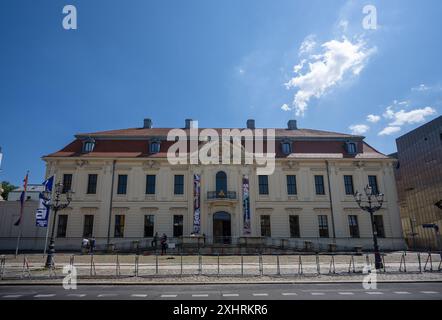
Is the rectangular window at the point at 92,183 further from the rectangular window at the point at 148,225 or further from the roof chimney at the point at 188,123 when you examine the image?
the roof chimney at the point at 188,123

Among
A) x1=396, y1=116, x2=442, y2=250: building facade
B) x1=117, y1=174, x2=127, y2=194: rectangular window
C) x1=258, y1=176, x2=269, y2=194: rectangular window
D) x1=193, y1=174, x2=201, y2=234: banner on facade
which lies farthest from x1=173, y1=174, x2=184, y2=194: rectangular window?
x1=396, y1=116, x2=442, y2=250: building facade

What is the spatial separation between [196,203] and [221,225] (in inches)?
151

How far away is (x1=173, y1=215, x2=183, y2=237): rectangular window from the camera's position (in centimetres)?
3221

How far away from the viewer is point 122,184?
111 ft

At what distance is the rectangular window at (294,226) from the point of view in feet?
107

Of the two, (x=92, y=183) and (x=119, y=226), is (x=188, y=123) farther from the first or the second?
(x=119, y=226)

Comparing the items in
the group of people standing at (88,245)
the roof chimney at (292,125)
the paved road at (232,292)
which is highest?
the roof chimney at (292,125)

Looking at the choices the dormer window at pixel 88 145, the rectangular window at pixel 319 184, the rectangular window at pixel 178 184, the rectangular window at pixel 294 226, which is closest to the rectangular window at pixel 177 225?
the rectangular window at pixel 178 184

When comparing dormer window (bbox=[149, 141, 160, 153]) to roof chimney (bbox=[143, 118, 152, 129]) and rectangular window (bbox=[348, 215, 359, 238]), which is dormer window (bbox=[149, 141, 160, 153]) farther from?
rectangular window (bbox=[348, 215, 359, 238])

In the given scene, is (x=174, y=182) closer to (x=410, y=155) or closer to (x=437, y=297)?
(x=437, y=297)

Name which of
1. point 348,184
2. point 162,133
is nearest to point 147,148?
point 162,133

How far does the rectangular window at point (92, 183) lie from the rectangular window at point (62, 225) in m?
3.79

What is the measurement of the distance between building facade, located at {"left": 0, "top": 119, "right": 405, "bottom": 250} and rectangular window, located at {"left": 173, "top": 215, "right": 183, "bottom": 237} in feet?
0.22

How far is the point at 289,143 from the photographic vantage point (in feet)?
117
